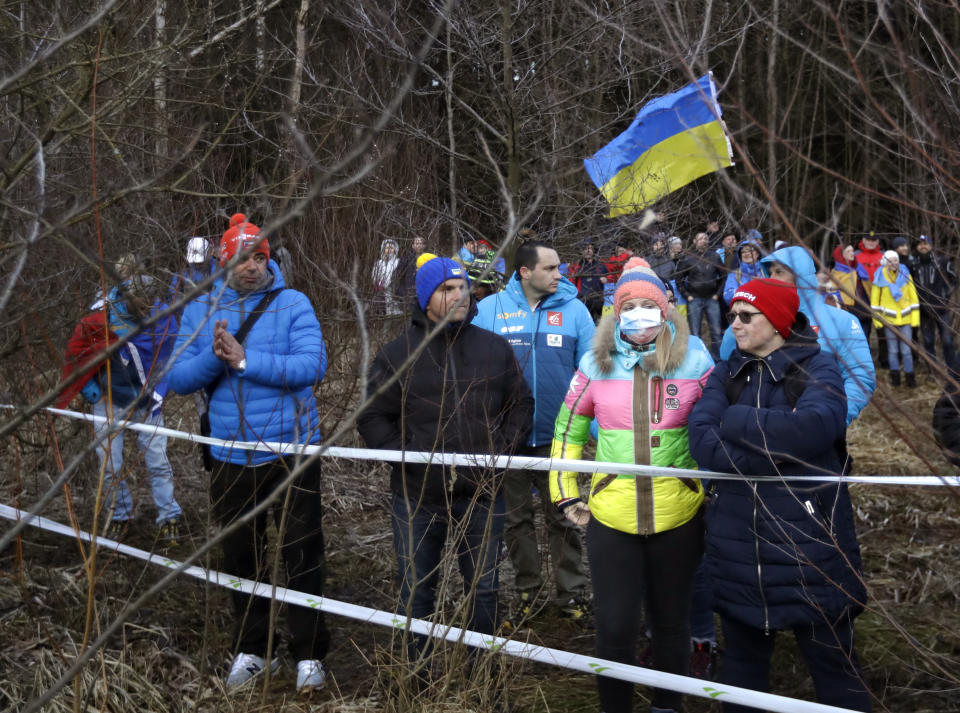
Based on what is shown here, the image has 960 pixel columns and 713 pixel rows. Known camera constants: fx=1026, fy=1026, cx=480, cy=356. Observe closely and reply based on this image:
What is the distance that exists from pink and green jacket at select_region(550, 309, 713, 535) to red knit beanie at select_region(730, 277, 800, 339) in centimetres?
37

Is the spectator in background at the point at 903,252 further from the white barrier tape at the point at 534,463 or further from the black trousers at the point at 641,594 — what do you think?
the black trousers at the point at 641,594

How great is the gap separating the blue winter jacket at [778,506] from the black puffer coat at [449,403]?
952 millimetres

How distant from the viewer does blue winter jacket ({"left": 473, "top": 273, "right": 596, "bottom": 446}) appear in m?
5.27

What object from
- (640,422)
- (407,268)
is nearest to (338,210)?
(407,268)

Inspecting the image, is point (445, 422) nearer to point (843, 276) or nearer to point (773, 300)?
point (773, 300)

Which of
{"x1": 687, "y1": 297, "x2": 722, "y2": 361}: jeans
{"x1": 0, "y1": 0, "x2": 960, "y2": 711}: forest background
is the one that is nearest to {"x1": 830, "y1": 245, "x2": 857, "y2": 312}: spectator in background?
{"x1": 0, "y1": 0, "x2": 960, "y2": 711}: forest background

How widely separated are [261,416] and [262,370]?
237 millimetres

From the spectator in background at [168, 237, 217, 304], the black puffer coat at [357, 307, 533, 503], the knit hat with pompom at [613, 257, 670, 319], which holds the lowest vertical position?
the black puffer coat at [357, 307, 533, 503]

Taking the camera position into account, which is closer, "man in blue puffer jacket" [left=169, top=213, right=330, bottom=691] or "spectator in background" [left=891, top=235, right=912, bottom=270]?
"man in blue puffer jacket" [left=169, top=213, right=330, bottom=691]

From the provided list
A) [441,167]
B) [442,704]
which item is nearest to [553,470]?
[442,704]

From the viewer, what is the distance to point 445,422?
13.6 ft

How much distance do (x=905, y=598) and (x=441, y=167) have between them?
4850 millimetres

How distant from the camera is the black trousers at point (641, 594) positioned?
12.0 ft

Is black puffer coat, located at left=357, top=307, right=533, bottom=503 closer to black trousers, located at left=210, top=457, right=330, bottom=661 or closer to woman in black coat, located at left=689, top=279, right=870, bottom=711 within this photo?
black trousers, located at left=210, top=457, right=330, bottom=661
